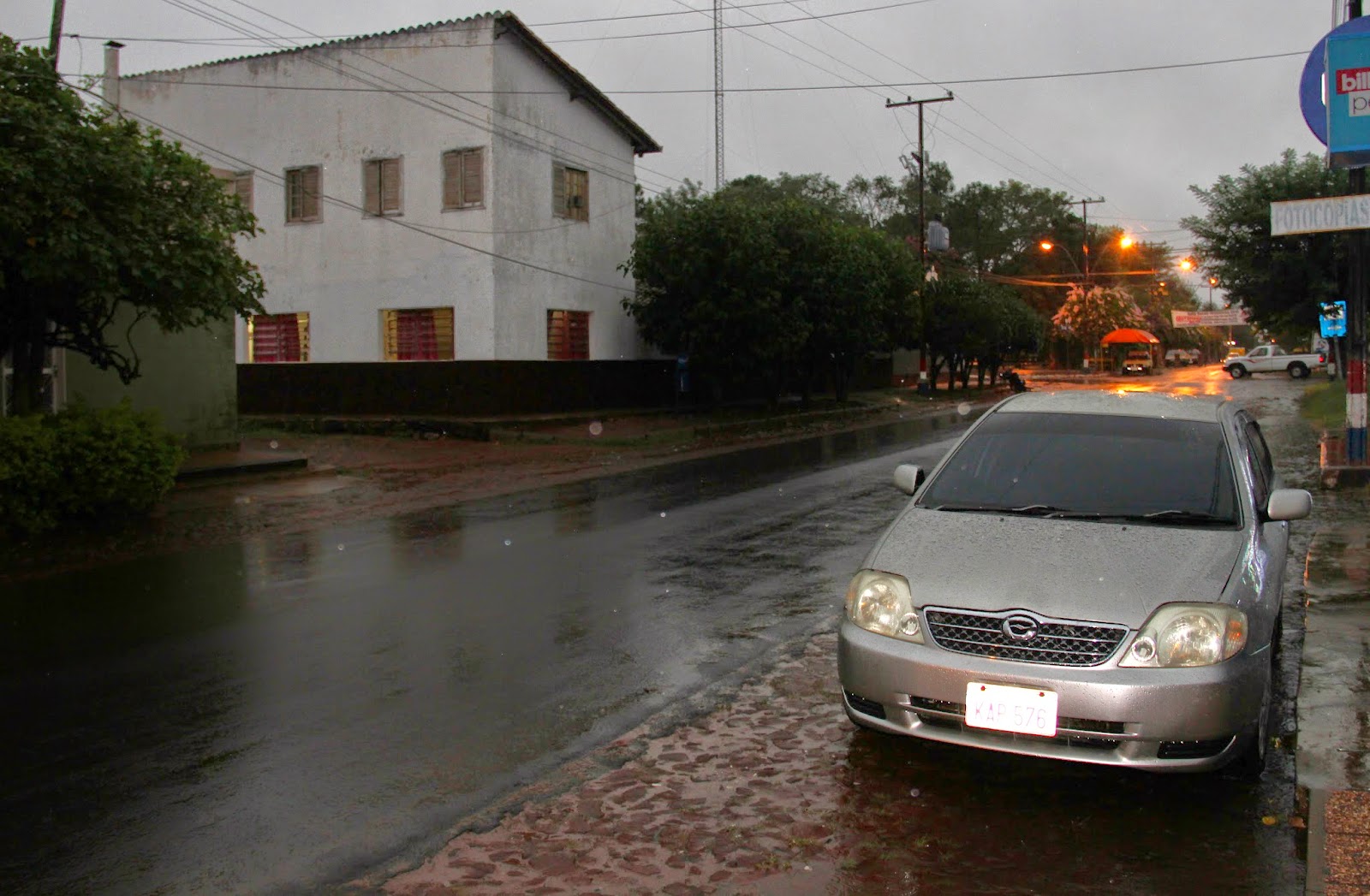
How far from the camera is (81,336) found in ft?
45.3

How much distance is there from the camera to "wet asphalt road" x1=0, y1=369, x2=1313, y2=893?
4.47 meters

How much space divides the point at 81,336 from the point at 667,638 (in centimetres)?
953

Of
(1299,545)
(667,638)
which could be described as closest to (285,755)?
(667,638)

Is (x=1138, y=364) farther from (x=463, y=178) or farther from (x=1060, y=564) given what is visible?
(x=1060, y=564)

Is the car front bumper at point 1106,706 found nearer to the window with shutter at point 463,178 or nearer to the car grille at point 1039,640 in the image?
the car grille at point 1039,640

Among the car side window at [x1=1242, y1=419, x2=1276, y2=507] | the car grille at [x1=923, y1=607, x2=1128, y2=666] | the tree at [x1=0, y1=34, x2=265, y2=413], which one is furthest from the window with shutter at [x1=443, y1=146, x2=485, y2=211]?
the car grille at [x1=923, y1=607, x2=1128, y2=666]

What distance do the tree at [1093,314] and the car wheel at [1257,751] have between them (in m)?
73.6

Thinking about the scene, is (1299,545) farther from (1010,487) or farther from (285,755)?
(285,755)

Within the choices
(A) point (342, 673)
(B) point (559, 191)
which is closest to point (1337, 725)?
(A) point (342, 673)

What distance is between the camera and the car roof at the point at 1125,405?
6.38m

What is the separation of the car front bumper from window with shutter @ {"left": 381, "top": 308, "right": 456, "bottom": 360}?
2227 centimetres

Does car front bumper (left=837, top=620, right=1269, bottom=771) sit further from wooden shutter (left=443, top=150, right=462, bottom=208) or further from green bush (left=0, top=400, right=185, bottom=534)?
wooden shutter (left=443, top=150, right=462, bottom=208)

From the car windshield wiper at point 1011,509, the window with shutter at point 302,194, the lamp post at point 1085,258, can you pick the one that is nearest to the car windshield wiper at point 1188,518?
the car windshield wiper at point 1011,509

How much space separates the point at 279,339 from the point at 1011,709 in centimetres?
2680
